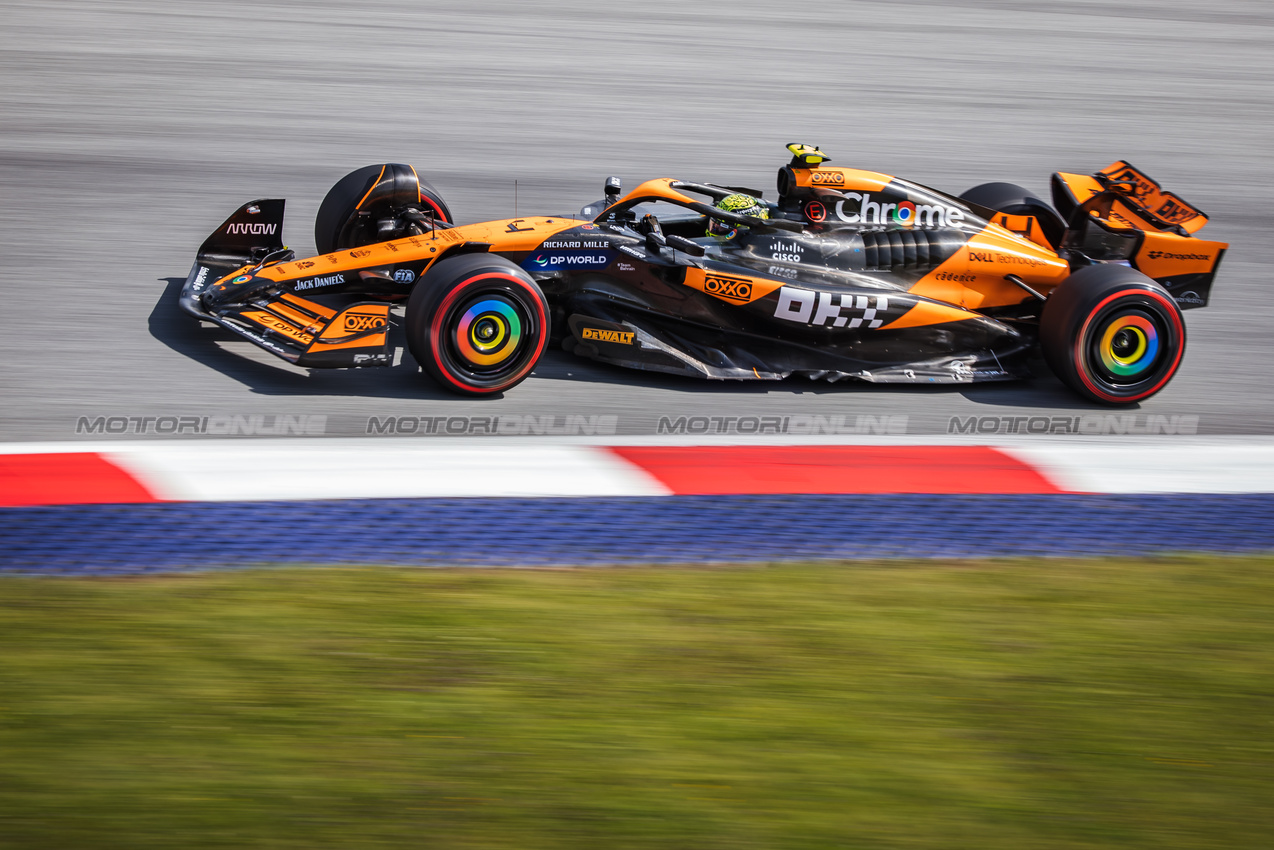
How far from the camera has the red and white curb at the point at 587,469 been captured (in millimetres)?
4730

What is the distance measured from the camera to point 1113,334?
6.34m

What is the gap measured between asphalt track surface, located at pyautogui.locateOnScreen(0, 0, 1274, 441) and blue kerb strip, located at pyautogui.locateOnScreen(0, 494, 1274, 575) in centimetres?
109

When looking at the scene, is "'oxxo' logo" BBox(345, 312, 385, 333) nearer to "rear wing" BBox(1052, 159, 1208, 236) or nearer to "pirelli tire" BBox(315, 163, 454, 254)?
"pirelli tire" BBox(315, 163, 454, 254)

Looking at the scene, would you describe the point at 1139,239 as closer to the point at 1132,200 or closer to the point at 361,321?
the point at 1132,200

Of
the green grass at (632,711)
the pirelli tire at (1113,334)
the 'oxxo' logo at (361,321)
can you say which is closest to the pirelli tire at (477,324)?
the 'oxxo' logo at (361,321)

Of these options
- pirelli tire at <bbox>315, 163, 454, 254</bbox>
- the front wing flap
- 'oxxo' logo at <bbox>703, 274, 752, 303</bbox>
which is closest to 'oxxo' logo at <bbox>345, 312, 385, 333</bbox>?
the front wing flap

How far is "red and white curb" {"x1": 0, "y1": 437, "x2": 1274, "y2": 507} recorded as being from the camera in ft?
15.5

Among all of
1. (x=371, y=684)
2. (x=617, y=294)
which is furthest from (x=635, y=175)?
(x=371, y=684)

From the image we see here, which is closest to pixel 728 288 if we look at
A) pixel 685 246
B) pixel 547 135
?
pixel 685 246

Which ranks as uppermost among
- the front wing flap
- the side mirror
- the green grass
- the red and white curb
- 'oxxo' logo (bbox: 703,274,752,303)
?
the side mirror

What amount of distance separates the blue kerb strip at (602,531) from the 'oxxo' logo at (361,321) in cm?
127

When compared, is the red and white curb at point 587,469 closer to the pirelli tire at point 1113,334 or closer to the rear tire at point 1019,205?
the pirelli tire at point 1113,334

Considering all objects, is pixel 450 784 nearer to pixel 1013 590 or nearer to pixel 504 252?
pixel 1013 590

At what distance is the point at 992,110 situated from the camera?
12.4 m
